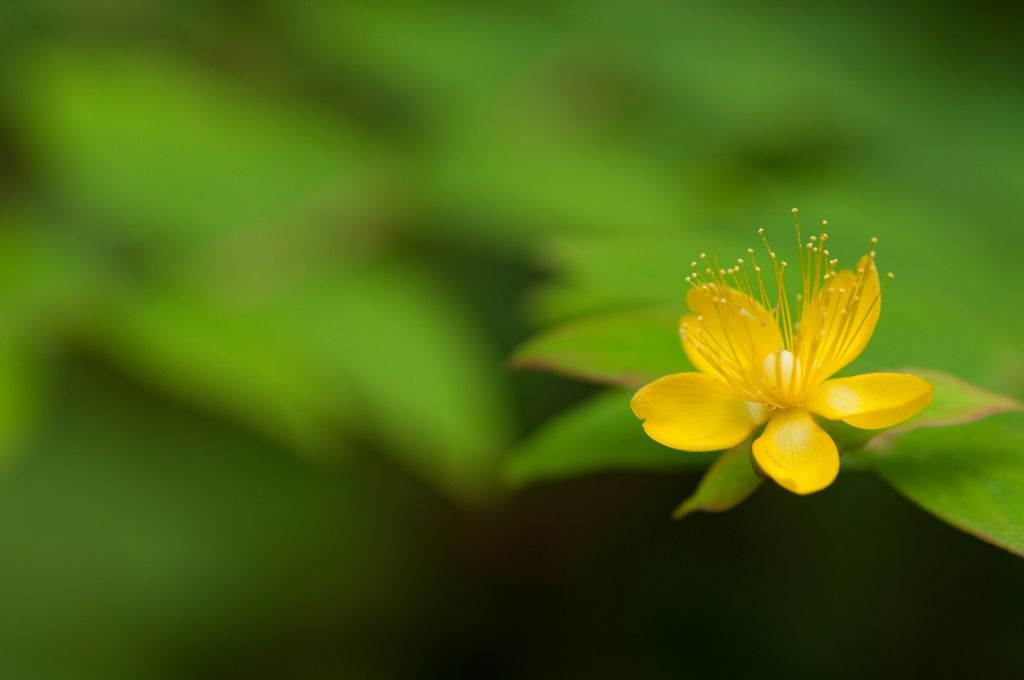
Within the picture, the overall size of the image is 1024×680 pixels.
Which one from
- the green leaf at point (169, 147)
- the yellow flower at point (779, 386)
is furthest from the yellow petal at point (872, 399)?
the green leaf at point (169, 147)

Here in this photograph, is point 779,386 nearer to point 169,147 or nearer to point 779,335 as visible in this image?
point 779,335

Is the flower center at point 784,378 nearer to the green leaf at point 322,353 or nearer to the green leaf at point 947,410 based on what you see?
the green leaf at point 947,410

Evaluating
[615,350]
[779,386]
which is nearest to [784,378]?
[779,386]

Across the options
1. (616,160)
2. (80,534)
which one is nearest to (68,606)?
(80,534)

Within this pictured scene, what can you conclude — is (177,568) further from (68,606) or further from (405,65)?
(405,65)

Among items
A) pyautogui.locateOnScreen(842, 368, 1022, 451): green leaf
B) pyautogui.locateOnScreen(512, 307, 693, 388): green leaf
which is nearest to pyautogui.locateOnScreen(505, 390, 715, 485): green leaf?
pyautogui.locateOnScreen(512, 307, 693, 388): green leaf

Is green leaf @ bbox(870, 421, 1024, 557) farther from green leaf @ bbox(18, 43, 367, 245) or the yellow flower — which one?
green leaf @ bbox(18, 43, 367, 245)
